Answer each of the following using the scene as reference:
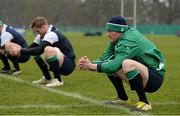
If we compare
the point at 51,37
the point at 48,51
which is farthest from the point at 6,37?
the point at 48,51

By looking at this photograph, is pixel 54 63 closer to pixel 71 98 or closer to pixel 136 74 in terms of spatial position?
pixel 71 98

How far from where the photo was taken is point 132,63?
6.55 metres

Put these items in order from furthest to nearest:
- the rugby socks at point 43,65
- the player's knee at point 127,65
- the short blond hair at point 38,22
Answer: the rugby socks at point 43,65, the short blond hair at point 38,22, the player's knee at point 127,65

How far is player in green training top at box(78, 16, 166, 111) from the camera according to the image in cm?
658

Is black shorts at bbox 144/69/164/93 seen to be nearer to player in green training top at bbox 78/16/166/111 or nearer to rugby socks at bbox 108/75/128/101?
player in green training top at bbox 78/16/166/111

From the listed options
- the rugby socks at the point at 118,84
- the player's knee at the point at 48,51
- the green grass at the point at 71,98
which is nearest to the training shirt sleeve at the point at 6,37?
the green grass at the point at 71,98

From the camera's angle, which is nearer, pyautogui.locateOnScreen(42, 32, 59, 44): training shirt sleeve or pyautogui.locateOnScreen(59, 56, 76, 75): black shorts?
pyautogui.locateOnScreen(42, 32, 59, 44): training shirt sleeve

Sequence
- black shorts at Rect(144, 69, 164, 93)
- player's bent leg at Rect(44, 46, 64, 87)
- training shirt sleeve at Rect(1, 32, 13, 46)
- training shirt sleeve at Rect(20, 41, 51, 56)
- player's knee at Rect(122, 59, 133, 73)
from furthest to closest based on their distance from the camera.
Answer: training shirt sleeve at Rect(1, 32, 13, 46) < player's bent leg at Rect(44, 46, 64, 87) < training shirt sleeve at Rect(20, 41, 51, 56) < black shorts at Rect(144, 69, 164, 93) < player's knee at Rect(122, 59, 133, 73)

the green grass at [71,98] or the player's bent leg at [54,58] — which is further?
the player's bent leg at [54,58]

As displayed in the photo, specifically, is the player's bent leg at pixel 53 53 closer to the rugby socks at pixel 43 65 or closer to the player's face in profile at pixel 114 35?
the rugby socks at pixel 43 65

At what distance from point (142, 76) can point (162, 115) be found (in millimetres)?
651

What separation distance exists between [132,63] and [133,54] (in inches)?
6.0

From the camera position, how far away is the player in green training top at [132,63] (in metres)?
6.58

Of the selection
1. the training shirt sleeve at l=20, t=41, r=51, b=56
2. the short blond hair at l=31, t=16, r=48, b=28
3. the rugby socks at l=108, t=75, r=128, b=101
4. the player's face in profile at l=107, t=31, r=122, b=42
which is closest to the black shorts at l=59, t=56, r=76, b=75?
the training shirt sleeve at l=20, t=41, r=51, b=56
